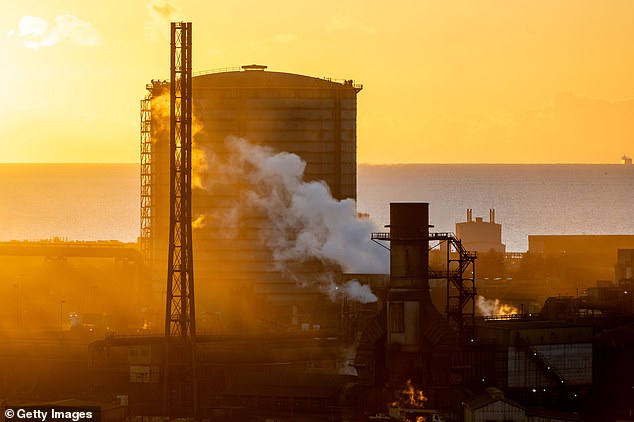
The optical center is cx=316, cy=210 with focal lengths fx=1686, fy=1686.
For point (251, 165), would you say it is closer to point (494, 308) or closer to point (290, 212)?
point (290, 212)

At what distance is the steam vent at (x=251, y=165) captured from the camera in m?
106

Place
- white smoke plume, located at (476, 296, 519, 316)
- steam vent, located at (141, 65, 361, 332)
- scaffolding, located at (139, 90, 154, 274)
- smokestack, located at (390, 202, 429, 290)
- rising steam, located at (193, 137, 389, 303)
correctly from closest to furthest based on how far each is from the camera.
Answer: smokestack, located at (390, 202, 429, 290) < rising steam, located at (193, 137, 389, 303) < white smoke plume, located at (476, 296, 519, 316) < steam vent, located at (141, 65, 361, 332) < scaffolding, located at (139, 90, 154, 274)

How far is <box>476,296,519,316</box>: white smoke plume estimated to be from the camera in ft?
346

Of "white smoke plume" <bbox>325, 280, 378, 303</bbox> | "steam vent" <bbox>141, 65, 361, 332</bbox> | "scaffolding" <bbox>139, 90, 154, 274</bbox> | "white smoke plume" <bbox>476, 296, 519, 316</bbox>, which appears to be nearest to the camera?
"white smoke plume" <bbox>325, 280, 378, 303</bbox>

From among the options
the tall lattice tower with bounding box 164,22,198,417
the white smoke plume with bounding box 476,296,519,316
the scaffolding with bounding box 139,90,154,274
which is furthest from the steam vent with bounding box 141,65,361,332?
the tall lattice tower with bounding box 164,22,198,417

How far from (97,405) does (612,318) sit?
31.2 m

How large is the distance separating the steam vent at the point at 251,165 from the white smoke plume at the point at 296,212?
0.59 feet

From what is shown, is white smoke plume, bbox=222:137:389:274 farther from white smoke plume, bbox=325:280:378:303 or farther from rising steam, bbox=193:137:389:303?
white smoke plume, bbox=325:280:378:303

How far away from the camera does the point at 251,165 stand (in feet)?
349

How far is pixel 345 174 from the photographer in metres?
107

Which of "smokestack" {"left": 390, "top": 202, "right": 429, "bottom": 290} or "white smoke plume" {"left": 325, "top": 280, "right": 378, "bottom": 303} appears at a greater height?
"smokestack" {"left": 390, "top": 202, "right": 429, "bottom": 290}

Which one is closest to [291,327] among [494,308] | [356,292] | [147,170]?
[356,292]

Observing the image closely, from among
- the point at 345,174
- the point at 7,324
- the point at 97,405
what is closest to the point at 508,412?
the point at 97,405

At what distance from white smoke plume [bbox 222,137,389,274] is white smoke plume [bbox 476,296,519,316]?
32.0 ft
